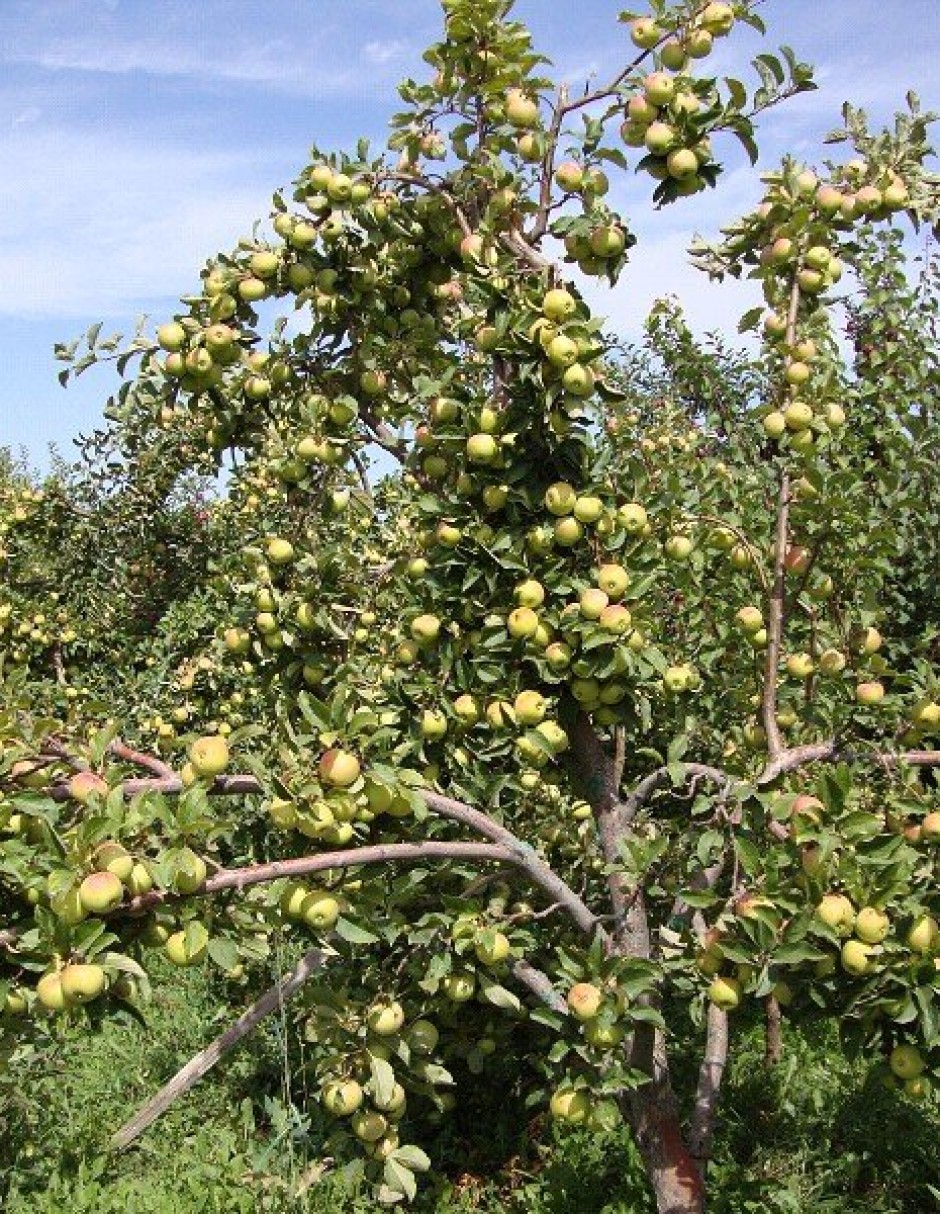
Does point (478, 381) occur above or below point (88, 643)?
above

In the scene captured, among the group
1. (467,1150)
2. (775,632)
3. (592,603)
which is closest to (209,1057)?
(467,1150)

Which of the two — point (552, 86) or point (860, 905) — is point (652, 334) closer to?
point (552, 86)

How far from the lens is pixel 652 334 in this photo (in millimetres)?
4180

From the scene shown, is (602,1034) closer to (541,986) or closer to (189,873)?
(541,986)

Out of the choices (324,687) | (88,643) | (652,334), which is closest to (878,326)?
(652,334)

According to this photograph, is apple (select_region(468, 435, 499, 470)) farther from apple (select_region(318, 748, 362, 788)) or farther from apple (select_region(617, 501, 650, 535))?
apple (select_region(318, 748, 362, 788))

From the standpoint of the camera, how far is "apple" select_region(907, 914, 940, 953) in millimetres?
1891

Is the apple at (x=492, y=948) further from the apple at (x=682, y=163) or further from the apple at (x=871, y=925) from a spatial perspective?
the apple at (x=682, y=163)

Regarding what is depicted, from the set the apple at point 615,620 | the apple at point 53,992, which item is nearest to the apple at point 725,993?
the apple at point 615,620

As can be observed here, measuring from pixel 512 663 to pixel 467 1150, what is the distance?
2142 millimetres

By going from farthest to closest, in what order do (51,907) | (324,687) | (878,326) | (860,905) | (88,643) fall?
(88,643) < (878,326) < (324,687) < (860,905) < (51,907)

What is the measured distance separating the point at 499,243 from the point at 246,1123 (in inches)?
118

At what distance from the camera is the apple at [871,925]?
6.22 ft

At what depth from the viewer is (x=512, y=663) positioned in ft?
8.26
